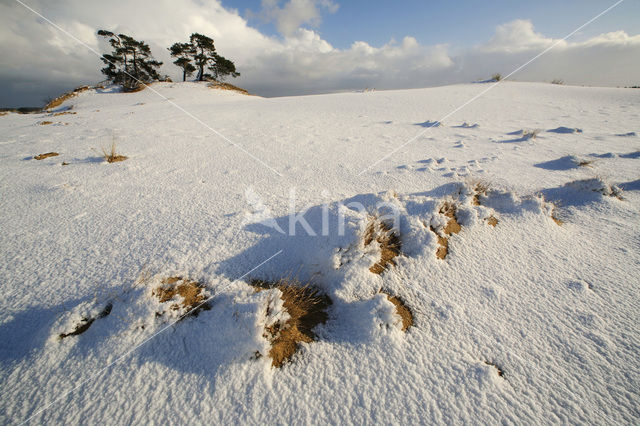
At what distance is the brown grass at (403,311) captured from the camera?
129 cm

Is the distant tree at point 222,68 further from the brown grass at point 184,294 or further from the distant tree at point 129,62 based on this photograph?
the brown grass at point 184,294

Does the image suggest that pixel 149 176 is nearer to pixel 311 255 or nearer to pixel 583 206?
pixel 311 255

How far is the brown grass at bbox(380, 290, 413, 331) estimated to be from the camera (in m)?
1.29

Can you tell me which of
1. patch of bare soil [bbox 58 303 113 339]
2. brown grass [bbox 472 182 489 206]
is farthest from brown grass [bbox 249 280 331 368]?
brown grass [bbox 472 182 489 206]

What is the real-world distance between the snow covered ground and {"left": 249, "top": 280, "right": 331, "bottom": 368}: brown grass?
0.17 ft

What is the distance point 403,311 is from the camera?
135cm

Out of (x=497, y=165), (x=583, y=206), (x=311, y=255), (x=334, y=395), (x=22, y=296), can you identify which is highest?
(x=497, y=165)

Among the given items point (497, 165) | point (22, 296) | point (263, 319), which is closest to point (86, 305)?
point (22, 296)

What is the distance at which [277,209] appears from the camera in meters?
2.14


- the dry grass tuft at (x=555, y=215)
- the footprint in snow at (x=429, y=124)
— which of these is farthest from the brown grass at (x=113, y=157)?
the footprint in snow at (x=429, y=124)

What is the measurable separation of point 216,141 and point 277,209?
2.54 meters

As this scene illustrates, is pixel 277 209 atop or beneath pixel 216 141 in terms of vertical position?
beneath

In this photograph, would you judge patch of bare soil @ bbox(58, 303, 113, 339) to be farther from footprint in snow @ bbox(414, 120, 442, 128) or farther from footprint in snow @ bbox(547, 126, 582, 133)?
footprint in snow @ bbox(547, 126, 582, 133)

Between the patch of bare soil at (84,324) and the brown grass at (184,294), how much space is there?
239mm
